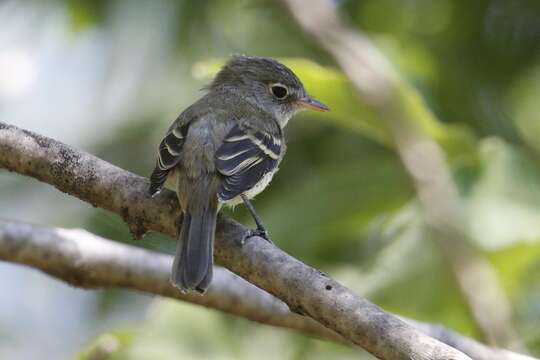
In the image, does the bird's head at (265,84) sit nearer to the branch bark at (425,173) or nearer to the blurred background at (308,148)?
the blurred background at (308,148)

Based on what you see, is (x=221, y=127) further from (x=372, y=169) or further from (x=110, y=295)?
(x=110, y=295)

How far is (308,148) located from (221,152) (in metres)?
1.80

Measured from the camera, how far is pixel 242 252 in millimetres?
3205

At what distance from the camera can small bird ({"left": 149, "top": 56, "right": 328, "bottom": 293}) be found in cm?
347

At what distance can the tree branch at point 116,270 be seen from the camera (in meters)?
3.88

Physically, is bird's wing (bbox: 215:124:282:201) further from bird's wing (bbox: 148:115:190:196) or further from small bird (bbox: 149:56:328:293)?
bird's wing (bbox: 148:115:190:196)

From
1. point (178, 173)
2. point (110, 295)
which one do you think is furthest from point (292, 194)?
point (110, 295)

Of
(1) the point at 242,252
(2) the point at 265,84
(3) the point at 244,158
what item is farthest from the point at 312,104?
(1) the point at 242,252

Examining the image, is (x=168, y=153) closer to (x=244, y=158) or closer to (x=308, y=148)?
(x=244, y=158)

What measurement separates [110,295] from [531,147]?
2.92 m

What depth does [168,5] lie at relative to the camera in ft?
18.9

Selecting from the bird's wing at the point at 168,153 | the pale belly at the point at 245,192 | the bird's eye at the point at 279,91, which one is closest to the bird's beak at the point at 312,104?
the bird's eye at the point at 279,91

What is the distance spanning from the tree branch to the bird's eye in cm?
141

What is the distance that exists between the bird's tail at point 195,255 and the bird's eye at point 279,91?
171 centimetres
